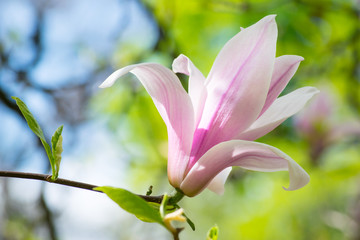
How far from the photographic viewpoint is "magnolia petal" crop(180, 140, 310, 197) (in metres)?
0.33

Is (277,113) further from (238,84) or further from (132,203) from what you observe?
(132,203)

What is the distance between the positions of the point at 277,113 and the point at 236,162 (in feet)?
0.19

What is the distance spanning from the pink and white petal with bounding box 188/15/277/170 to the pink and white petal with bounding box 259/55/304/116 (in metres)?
0.03

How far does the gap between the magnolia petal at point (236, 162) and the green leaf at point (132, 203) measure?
73 millimetres

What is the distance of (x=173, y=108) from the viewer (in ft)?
1.20

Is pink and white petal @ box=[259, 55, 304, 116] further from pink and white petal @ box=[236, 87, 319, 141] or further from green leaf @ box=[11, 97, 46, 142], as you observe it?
green leaf @ box=[11, 97, 46, 142]

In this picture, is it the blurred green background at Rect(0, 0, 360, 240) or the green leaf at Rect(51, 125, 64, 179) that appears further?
the blurred green background at Rect(0, 0, 360, 240)

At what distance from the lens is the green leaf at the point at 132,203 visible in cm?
29

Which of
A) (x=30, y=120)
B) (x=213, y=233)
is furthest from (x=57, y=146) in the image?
(x=213, y=233)

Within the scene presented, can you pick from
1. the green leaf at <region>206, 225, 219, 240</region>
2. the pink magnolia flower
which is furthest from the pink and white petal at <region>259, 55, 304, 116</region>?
the green leaf at <region>206, 225, 219, 240</region>

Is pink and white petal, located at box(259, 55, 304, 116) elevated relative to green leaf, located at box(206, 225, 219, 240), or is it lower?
elevated

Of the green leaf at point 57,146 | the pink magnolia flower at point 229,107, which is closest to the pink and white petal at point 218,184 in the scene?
the pink magnolia flower at point 229,107

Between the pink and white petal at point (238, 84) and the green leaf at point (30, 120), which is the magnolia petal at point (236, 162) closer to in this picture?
the pink and white petal at point (238, 84)

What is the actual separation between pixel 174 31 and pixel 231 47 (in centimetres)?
87
